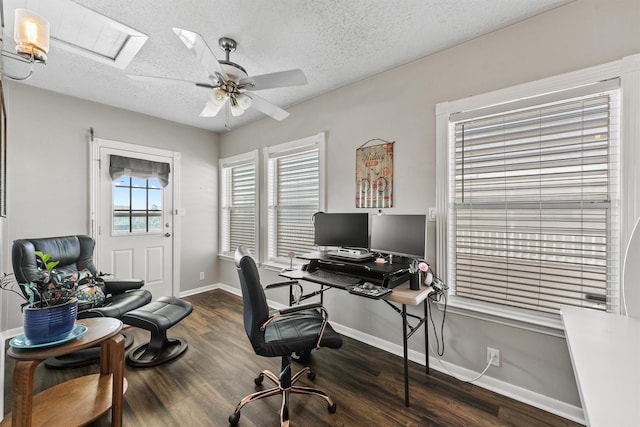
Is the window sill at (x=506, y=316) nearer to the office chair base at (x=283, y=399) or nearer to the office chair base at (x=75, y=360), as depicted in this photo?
the office chair base at (x=283, y=399)

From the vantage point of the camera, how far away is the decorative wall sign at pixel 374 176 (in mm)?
2576

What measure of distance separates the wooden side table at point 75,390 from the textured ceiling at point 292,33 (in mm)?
2086

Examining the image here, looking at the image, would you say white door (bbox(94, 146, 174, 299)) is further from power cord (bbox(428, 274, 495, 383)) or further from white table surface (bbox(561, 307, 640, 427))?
white table surface (bbox(561, 307, 640, 427))

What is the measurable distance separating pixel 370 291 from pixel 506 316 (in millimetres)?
1010

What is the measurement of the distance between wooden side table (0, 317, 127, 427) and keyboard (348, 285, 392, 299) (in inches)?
59.9

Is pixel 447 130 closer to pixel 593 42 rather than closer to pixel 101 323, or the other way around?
pixel 593 42

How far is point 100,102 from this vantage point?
3.38 meters

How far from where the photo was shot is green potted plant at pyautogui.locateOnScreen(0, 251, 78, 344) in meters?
1.36

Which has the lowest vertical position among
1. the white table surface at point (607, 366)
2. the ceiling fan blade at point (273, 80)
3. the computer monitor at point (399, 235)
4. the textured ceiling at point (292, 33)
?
the white table surface at point (607, 366)

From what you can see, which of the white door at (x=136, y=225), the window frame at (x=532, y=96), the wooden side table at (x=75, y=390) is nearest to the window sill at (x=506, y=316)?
the window frame at (x=532, y=96)

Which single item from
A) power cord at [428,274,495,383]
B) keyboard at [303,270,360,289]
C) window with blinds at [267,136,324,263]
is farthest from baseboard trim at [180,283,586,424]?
window with blinds at [267,136,324,263]

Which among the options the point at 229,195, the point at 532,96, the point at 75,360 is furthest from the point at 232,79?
the point at 229,195

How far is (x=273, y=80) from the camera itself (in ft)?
6.37

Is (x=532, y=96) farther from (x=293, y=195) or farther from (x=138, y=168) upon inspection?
(x=138, y=168)
